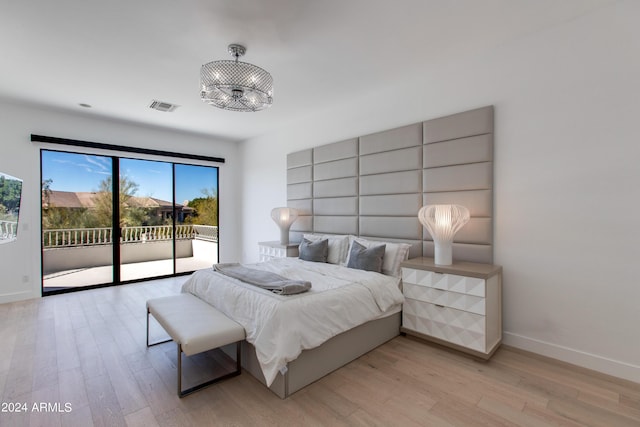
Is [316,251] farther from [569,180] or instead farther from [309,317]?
[569,180]

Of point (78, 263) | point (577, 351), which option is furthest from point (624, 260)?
point (78, 263)

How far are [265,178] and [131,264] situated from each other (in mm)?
2994

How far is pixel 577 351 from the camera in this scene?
96.2 inches

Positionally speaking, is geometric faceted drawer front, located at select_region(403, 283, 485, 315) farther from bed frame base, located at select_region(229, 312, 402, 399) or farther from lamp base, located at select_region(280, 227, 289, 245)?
lamp base, located at select_region(280, 227, 289, 245)

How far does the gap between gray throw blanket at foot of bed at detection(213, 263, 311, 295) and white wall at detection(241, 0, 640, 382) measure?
80.3 inches

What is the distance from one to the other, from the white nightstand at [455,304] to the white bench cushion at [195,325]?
173 cm

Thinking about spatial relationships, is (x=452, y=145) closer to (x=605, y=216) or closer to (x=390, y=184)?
(x=390, y=184)

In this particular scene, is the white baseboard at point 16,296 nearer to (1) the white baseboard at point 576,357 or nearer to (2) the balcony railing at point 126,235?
(2) the balcony railing at point 126,235

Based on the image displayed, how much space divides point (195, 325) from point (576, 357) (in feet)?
10.4

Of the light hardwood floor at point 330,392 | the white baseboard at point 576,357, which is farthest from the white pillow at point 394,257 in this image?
the white baseboard at point 576,357

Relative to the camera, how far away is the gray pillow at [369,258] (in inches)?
126

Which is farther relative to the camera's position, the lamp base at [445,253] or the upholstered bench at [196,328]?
the lamp base at [445,253]

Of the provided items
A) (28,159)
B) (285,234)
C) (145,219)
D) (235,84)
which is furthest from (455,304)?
(28,159)

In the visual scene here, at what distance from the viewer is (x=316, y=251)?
389 cm
